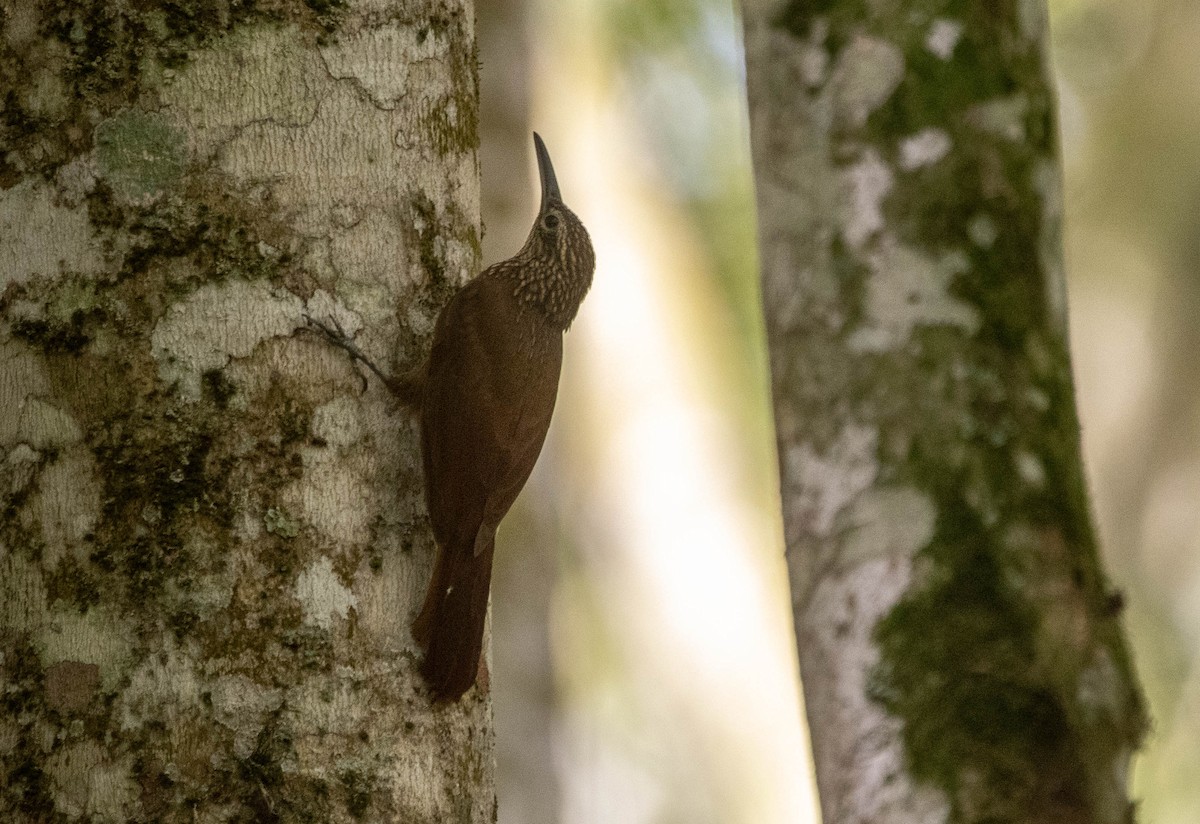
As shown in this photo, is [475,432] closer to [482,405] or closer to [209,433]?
[482,405]

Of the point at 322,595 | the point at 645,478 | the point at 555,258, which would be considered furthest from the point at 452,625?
the point at 645,478

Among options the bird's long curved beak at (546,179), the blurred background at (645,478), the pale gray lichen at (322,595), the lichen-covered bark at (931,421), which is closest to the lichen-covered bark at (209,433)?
the pale gray lichen at (322,595)

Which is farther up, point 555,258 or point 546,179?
point 546,179

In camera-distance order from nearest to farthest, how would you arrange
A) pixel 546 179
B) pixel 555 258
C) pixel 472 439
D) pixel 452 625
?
1. pixel 452 625
2. pixel 472 439
3. pixel 555 258
4. pixel 546 179

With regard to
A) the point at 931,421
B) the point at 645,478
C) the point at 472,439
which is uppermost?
the point at 645,478

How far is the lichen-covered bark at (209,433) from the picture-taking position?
1997 millimetres

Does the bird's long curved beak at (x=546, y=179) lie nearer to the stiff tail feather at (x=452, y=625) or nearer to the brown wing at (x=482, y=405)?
the brown wing at (x=482, y=405)

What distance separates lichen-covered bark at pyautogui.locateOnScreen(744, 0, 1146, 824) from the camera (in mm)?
1593

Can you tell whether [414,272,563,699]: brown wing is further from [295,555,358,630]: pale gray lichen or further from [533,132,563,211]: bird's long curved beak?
[533,132,563,211]: bird's long curved beak

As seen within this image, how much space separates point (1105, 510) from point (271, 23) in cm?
640

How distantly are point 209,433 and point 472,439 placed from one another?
2.06 feet

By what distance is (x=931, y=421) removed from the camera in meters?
1.80

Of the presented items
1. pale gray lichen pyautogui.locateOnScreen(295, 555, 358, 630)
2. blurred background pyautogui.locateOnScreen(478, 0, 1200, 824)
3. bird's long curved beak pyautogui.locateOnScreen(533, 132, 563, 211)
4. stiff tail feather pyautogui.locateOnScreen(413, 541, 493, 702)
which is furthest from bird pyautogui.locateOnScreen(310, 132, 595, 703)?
blurred background pyautogui.locateOnScreen(478, 0, 1200, 824)

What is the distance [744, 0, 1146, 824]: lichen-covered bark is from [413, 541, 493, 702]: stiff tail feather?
0.61 meters
